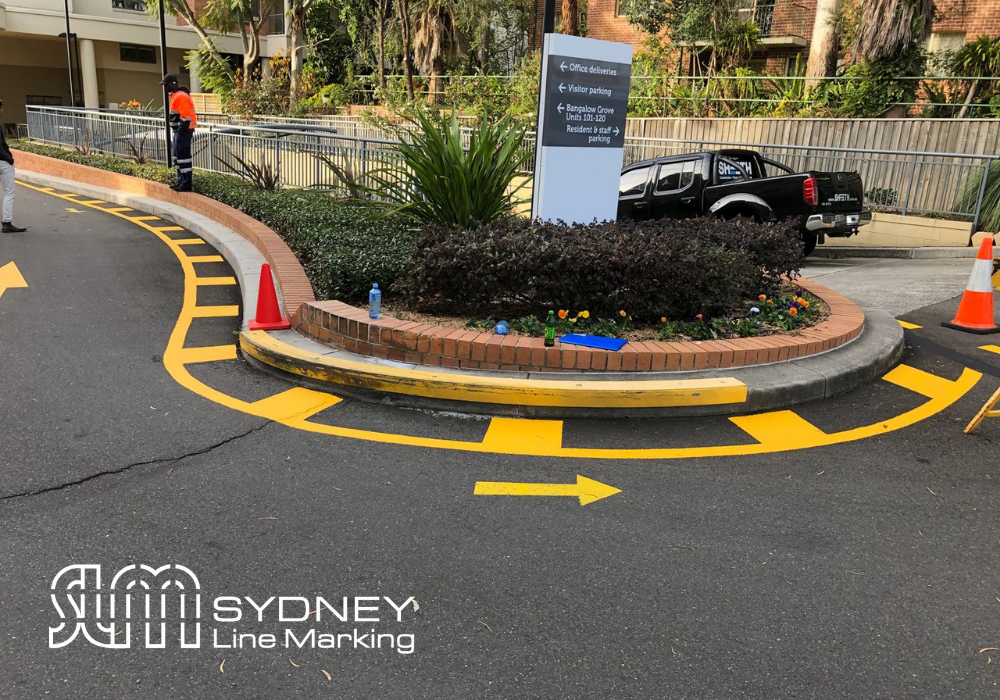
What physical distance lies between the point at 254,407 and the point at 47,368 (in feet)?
6.13

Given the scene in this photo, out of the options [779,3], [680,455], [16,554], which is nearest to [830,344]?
[680,455]

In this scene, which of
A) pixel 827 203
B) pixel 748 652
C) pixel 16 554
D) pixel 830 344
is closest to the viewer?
pixel 748 652

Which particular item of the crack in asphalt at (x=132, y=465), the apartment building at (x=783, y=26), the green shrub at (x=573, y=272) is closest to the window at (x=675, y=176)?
the green shrub at (x=573, y=272)

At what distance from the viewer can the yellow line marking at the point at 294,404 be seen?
17.7 ft

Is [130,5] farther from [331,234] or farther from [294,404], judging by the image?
[294,404]

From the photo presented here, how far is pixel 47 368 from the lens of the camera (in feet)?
20.1

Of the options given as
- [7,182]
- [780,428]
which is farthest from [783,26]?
[780,428]

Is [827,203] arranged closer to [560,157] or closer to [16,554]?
[560,157]

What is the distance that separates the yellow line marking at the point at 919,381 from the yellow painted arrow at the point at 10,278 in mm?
8286

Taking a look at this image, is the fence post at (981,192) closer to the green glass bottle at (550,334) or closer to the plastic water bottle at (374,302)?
the green glass bottle at (550,334)

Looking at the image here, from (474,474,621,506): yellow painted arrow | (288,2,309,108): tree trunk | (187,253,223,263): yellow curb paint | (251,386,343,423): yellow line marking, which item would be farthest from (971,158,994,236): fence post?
(288,2,309,108): tree trunk

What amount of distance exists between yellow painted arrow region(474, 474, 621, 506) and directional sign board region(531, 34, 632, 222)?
3.79 meters

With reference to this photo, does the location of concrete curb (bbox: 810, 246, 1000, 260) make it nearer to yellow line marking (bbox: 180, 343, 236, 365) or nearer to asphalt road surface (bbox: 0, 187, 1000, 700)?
asphalt road surface (bbox: 0, 187, 1000, 700)

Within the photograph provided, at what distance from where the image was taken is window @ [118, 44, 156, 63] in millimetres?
41378
